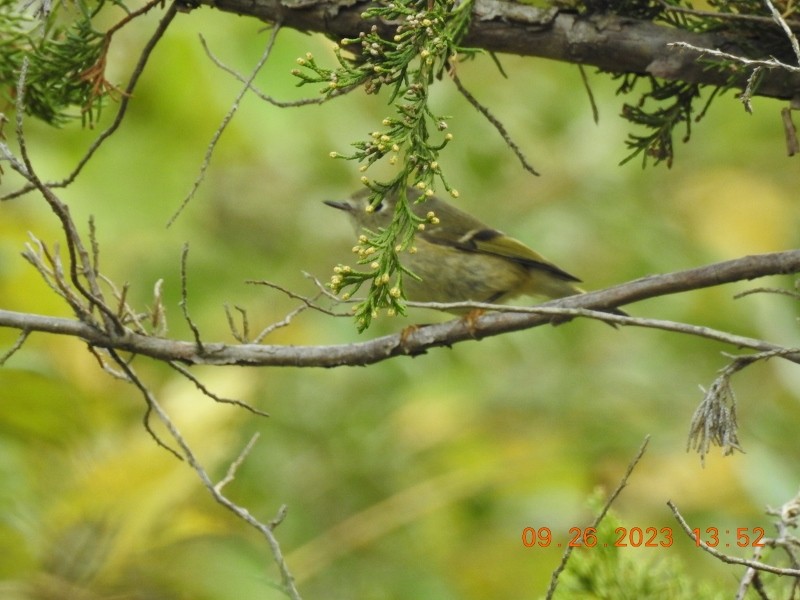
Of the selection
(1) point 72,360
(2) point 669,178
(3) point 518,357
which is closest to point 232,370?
(1) point 72,360

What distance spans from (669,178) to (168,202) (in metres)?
3.65

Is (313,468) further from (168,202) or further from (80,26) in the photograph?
(80,26)

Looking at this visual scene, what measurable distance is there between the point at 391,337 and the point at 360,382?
104 inches

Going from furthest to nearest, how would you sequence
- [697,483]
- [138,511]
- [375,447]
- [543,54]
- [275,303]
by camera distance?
[275,303]
[375,447]
[697,483]
[138,511]
[543,54]

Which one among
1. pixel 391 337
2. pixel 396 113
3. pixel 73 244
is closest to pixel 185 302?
pixel 73 244

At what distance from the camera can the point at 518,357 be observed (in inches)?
242

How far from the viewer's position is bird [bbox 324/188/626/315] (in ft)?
13.6

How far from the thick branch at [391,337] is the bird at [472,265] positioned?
155 centimetres

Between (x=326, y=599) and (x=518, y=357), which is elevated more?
(x=518, y=357)

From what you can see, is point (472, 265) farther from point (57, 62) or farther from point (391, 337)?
point (57, 62)

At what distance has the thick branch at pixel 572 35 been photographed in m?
2.28

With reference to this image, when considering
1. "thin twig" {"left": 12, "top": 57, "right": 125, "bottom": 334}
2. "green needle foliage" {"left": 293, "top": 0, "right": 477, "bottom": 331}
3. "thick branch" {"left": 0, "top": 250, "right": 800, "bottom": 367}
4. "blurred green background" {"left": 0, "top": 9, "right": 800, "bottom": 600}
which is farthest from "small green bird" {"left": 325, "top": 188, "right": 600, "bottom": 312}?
"green needle foliage" {"left": 293, "top": 0, "right": 477, "bottom": 331}

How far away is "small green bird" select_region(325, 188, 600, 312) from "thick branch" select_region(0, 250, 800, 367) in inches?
61.2

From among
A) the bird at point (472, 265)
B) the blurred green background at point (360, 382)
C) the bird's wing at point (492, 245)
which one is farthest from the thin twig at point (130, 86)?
the bird's wing at point (492, 245)
